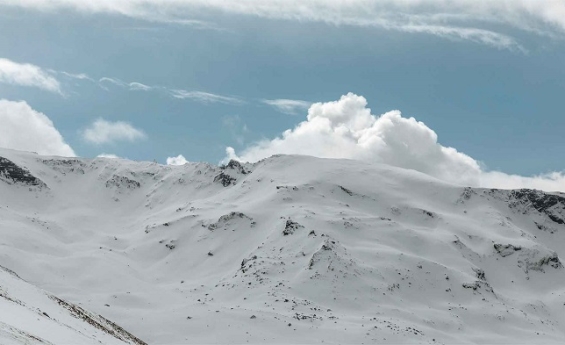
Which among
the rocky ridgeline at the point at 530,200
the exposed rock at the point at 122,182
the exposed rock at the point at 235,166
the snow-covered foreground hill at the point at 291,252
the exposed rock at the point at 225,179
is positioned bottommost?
the snow-covered foreground hill at the point at 291,252

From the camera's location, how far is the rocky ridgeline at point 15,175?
405 feet

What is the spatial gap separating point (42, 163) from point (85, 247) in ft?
183

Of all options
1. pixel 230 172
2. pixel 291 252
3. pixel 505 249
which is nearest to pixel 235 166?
pixel 230 172

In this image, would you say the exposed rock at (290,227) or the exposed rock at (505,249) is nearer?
the exposed rock at (290,227)

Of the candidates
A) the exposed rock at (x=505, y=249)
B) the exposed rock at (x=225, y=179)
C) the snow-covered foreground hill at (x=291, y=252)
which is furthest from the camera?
the exposed rock at (x=225, y=179)

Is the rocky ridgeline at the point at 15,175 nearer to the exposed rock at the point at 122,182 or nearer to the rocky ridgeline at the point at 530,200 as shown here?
the exposed rock at the point at 122,182

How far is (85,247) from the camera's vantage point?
94375 mm

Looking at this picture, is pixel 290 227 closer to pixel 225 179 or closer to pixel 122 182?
pixel 225 179

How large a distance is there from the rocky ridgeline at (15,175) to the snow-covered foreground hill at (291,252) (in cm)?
32

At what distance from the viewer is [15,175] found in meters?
125

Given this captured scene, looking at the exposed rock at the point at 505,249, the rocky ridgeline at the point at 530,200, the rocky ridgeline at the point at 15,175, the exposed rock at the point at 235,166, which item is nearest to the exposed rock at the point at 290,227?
the exposed rock at the point at 505,249

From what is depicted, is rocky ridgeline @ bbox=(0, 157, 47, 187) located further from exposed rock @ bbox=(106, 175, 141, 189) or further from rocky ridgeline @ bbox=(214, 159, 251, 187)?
rocky ridgeline @ bbox=(214, 159, 251, 187)

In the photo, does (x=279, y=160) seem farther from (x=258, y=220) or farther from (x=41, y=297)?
(x=41, y=297)

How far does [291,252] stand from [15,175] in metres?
74.6
